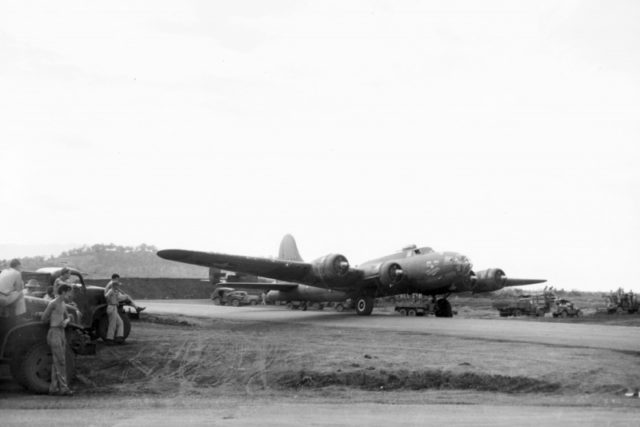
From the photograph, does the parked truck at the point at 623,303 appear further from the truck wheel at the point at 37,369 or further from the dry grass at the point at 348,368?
the truck wheel at the point at 37,369

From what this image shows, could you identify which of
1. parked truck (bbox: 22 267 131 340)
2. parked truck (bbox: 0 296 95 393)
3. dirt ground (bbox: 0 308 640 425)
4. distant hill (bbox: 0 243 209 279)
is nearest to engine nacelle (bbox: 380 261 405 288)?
dirt ground (bbox: 0 308 640 425)

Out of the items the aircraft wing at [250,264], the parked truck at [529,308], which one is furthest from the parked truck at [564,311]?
the aircraft wing at [250,264]

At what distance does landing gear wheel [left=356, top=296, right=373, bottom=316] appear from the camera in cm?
3259

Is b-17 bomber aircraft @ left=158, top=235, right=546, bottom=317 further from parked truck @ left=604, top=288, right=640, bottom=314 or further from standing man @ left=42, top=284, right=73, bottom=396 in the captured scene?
standing man @ left=42, top=284, right=73, bottom=396

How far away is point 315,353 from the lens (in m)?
15.3

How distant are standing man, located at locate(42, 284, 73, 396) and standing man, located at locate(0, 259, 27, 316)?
65 cm

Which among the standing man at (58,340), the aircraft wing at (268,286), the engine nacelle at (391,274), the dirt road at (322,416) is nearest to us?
the dirt road at (322,416)

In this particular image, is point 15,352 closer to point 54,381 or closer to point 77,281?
point 54,381

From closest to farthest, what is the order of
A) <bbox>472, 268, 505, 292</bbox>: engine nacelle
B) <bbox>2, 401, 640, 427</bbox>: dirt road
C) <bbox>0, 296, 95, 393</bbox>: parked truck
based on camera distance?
<bbox>2, 401, 640, 427</bbox>: dirt road < <bbox>0, 296, 95, 393</bbox>: parked truck < <bbox>472, 268, 505, 292</bbox>: engine nacelle

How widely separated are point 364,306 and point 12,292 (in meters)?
22.4

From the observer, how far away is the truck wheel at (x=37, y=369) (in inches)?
447

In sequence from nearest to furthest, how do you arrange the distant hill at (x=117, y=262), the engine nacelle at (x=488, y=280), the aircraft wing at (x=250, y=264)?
the aircraft wing at (x=250, y=264) → the engine nacelle at (x=488, y=280) → the distant hill at (x=117, y=262)

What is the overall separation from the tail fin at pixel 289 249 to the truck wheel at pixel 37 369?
2893 centimetres

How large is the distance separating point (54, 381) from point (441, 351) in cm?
831
